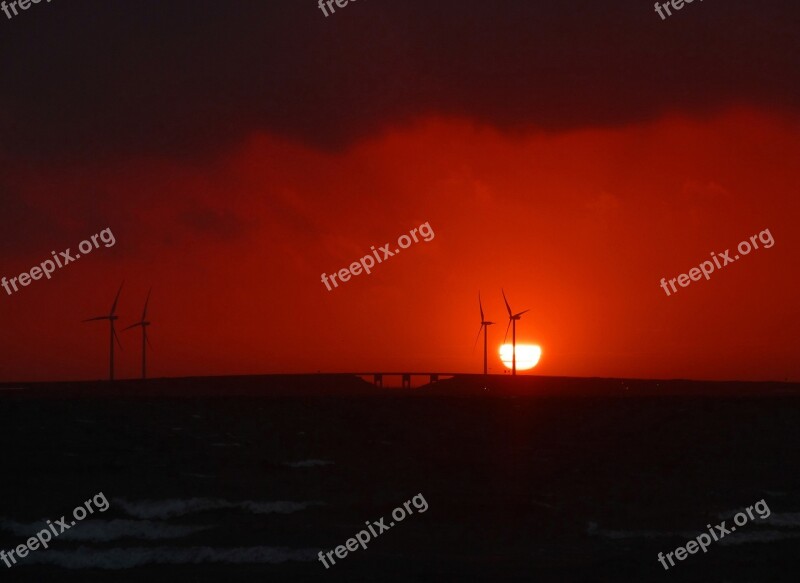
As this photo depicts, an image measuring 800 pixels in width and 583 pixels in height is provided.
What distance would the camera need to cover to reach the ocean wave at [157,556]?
4391 centimetres

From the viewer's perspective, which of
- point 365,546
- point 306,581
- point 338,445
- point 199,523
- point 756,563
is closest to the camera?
point 306,581

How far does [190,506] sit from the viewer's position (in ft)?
187

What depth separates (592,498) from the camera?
61.7 meters

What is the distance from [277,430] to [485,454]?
38.2 meters

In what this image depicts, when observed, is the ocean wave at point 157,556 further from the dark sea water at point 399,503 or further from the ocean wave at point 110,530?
the ocean wave at point 110,530

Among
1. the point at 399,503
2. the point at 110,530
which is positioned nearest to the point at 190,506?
the point at 110,530

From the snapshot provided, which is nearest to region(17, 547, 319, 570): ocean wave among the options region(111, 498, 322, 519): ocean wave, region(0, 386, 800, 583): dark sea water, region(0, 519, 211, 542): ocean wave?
region(0, 386, 800, 583): dark sea water

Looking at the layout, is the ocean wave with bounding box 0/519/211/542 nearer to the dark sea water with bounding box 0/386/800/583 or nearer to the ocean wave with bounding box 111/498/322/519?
the dark sea water with bounding box 0/386/800/583

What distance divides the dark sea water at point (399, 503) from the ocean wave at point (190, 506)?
0.58ft

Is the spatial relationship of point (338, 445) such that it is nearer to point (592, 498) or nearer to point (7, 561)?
point (592, 498)

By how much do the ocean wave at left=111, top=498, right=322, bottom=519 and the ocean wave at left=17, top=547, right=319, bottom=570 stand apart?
8592mm

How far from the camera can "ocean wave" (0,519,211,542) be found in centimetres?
4881

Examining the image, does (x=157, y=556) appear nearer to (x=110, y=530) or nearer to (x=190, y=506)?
(x=110, y=530)

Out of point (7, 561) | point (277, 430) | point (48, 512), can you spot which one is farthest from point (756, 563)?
point (277, 430)
